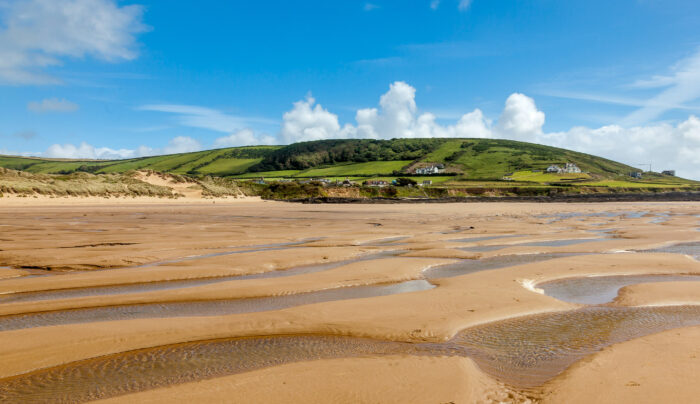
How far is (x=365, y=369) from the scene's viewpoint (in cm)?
424

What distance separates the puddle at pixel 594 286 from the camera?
7511 millimetres

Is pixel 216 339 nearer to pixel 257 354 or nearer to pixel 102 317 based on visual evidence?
pixel 257 354

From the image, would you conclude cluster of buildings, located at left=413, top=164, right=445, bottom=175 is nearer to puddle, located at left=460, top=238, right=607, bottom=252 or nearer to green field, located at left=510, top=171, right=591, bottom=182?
green field, located at left=510, top=171, right=591, bottom=182

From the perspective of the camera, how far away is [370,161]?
16712 cm

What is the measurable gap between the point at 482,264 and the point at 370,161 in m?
157

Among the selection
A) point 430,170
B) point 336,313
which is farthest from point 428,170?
point 336,313

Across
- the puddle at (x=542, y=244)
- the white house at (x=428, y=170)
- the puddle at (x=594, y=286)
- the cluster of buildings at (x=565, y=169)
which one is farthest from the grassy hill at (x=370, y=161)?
the puddle at (x=594, y=286)

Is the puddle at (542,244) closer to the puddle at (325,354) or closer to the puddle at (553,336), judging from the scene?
the puddle at (553,336)

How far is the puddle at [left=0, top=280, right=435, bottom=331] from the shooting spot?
594cm

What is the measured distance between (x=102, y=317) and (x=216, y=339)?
7.18 ft

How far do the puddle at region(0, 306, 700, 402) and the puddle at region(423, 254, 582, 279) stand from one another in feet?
11.6

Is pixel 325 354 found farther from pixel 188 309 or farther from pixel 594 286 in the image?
pixel 594 286

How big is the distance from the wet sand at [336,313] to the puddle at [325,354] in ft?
0.09

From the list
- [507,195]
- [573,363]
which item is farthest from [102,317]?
[507,195]
